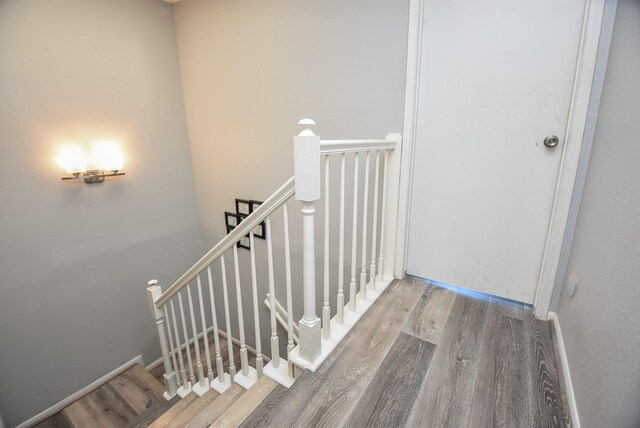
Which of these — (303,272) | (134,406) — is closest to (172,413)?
(134,406)

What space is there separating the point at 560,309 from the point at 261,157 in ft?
7.54

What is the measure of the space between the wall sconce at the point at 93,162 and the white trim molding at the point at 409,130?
2.39 m

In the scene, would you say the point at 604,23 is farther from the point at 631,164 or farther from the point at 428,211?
the point at 428,211

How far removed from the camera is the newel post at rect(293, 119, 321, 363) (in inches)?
43.0

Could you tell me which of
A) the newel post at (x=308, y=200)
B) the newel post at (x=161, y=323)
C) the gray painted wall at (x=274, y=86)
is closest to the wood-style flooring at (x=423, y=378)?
the newel post at (x=308, y=200)

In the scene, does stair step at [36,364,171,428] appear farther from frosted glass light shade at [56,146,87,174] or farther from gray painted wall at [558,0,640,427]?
gray painted wall at [558,0,640,427]

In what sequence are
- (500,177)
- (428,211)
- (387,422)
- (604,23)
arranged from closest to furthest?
(387,422) < (604,23) < (500,177) < (428,211)

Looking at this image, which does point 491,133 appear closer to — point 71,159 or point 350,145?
point 350,145

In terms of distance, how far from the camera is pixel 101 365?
2.72 meters

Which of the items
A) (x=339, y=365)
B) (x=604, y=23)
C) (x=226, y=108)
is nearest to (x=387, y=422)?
(x=339, y=365)

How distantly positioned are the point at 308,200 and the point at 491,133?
3.76ft

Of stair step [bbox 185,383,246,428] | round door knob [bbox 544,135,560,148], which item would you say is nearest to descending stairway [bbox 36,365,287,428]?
stair step [bbox 185,383,246,428]

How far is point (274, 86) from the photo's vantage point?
2.39 m

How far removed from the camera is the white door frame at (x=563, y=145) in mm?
1295
